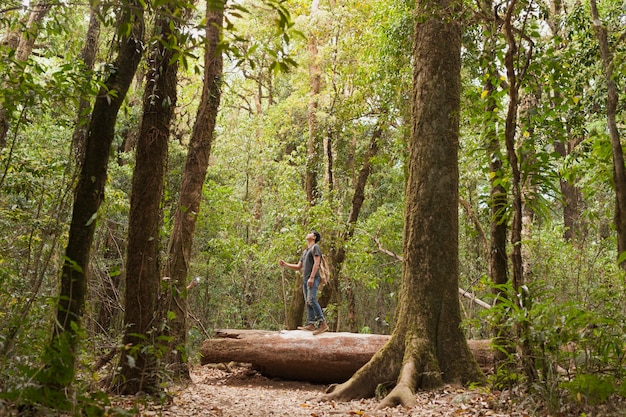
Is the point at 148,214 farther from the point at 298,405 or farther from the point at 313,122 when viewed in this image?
the point at 313,122

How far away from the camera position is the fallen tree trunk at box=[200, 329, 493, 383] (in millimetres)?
8492

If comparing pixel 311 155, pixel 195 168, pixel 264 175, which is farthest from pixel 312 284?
pixel 264 175

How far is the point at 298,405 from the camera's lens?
6.64 m

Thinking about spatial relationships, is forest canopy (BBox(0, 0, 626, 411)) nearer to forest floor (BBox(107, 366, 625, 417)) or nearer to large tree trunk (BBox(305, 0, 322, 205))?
large tree trunk (BBox(305, 0, 322, 205))

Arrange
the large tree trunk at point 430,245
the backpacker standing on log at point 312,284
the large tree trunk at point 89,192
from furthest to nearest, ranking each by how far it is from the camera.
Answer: the backpacker standing on log at point 312,284, the large tree trunk at point 430,245, the large tree trunk at point 89,192

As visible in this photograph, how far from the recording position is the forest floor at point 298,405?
496 cm

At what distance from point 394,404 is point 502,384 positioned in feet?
3.88

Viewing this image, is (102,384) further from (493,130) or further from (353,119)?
(353,119)

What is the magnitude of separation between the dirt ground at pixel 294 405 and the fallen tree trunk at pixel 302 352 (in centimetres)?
49

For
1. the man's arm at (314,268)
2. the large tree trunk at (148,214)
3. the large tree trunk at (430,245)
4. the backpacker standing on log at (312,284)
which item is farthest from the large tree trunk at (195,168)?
the man's arm at (314,268)

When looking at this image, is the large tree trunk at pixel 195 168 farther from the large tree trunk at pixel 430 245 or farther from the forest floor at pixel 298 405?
the large tree trunk at pixel 430 245

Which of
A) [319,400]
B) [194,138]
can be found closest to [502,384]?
[319,400]

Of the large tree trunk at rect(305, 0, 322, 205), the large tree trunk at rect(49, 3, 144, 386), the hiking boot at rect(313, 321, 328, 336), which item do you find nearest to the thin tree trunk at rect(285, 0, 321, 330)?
the large tree trunk at rect(305, 0, 322, 205)

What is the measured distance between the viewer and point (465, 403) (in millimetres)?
5504
